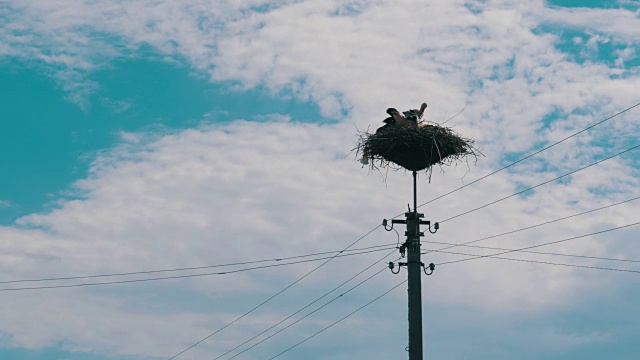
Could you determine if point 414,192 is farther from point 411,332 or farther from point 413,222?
point 411,332

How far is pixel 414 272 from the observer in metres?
17.3

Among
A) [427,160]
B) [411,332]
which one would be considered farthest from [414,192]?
[411,332]

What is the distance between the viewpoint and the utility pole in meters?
16.8

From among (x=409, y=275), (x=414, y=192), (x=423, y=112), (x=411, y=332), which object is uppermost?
(x=423, y=112)

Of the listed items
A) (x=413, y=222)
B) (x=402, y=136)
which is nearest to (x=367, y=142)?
(x=402, y=136)

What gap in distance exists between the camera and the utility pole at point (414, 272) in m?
16.8

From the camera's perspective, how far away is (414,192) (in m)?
18.2

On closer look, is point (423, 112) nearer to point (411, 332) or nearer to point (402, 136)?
point (402, 136)

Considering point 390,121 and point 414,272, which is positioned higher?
point 390,121

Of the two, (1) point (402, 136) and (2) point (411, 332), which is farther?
(1) point (402, 136)

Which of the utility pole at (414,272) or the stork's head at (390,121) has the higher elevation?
the stork's head at (390,121)

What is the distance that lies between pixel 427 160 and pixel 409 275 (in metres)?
2.58

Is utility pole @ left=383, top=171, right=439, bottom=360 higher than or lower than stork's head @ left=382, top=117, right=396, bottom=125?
lower

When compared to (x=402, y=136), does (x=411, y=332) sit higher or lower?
lower
